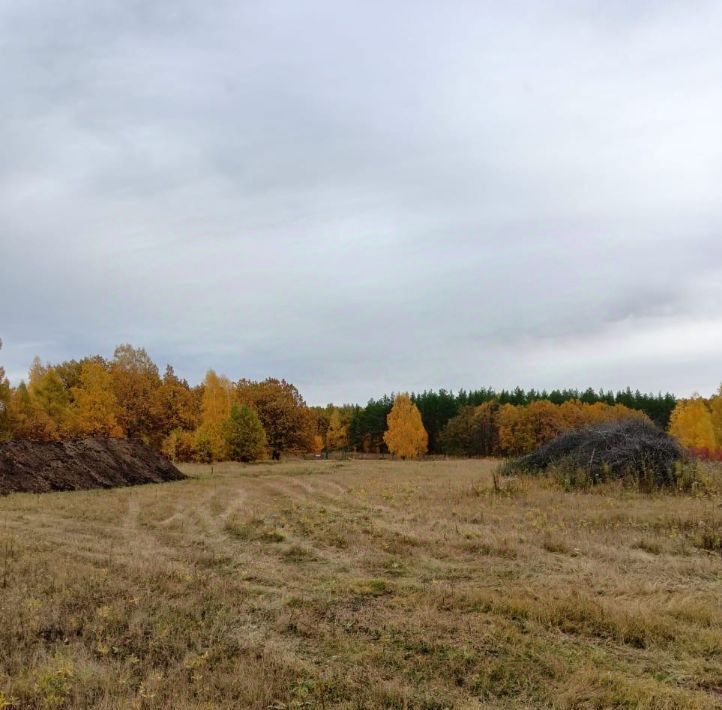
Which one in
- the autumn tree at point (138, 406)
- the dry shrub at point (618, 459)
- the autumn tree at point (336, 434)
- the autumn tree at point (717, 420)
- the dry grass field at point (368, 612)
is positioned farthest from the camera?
the autumn tree at point (336, 434)

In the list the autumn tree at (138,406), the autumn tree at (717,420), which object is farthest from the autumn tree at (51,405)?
the autumn tree at (717,420)

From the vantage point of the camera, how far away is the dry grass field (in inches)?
203

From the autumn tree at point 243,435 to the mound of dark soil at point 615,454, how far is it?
23.3 metres

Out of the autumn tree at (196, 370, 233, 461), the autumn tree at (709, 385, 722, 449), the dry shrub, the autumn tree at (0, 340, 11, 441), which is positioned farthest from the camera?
the autumn tree at (709, 385, 722, 449)

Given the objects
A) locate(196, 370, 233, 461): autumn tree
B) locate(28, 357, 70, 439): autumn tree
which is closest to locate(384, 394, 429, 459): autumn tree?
locate(196, 370, 233, 461): autumn tree

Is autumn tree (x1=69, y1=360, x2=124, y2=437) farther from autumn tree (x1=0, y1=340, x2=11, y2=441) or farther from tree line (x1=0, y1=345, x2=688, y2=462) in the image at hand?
autumn tree (x1=0, y1=340, x2=11, y2=441)

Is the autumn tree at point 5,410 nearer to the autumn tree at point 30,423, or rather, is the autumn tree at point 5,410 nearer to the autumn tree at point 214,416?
the autumn tree at point 30,423

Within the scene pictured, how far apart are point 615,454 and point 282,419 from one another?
3629cm

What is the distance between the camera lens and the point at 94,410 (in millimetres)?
43250

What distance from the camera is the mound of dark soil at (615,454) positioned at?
18703mm

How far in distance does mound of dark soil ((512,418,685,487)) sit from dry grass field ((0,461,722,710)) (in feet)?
17.0

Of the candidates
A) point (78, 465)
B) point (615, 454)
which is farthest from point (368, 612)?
point (78, 465)

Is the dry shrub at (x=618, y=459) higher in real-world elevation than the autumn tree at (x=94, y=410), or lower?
lower

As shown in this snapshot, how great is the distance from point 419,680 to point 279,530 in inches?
302
